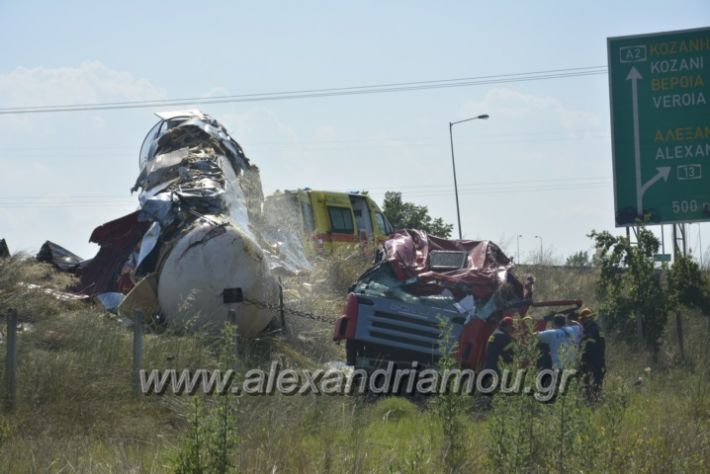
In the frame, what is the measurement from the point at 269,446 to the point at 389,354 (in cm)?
440

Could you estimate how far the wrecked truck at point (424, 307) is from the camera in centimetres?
1273

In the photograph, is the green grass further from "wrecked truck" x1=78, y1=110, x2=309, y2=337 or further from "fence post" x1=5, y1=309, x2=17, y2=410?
"wrecked truck" x1=78, y1=110, x2=309, y2=337

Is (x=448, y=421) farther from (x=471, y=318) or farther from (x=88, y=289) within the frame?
(x=88, y=289)

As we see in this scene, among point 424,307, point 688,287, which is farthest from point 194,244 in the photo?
point 688,287

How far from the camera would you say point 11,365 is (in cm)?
1029

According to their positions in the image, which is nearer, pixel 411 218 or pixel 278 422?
pixel 278 422

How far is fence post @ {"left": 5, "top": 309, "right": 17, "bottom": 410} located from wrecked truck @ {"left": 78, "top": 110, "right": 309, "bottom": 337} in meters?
3.07

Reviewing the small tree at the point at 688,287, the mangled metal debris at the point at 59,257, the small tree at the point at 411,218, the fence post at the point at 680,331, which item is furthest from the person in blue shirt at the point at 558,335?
the small tree at the point at 411,218

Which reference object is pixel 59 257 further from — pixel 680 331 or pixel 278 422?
pixel 680 331

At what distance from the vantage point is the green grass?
830 centimetres

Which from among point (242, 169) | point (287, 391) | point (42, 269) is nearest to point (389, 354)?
point (287, 391)

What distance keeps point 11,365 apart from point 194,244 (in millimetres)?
5126

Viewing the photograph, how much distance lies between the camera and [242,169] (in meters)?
19.9

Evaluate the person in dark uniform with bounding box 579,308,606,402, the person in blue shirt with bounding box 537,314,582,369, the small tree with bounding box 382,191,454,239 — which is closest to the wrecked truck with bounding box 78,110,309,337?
the person in blue shirt with bounding box 537,314,582,369
